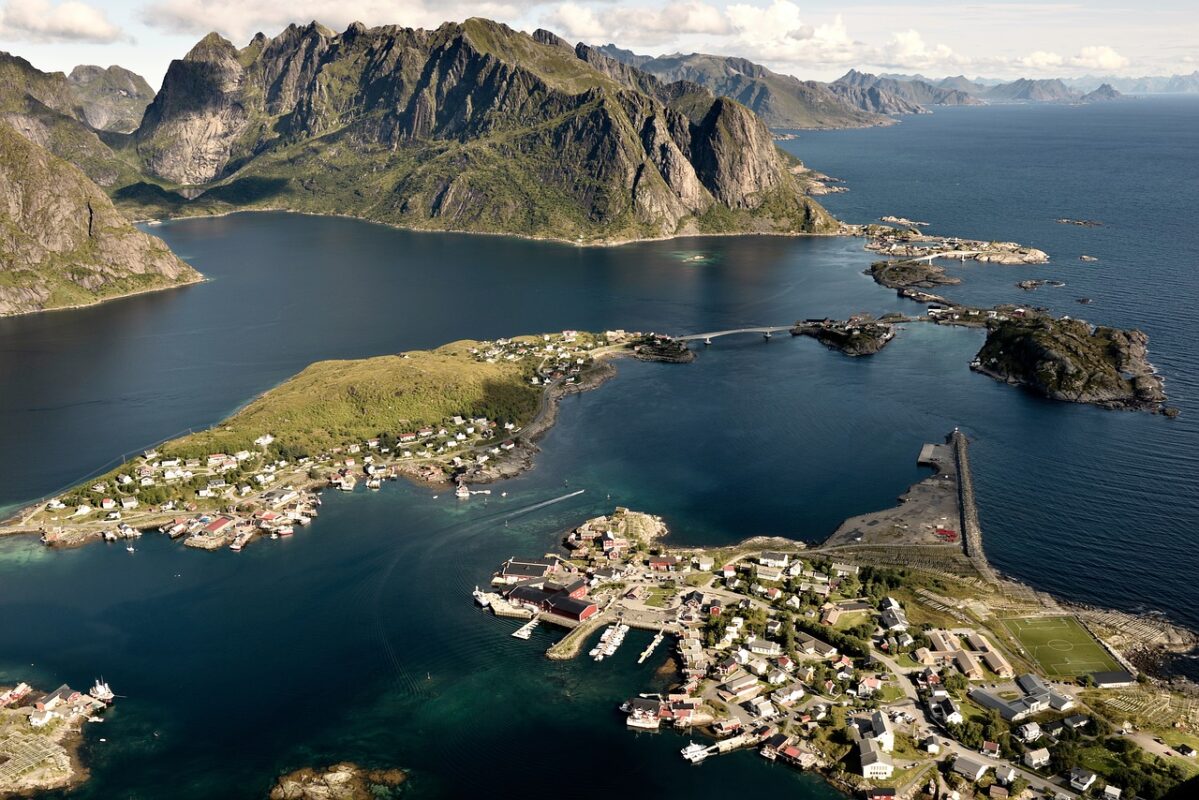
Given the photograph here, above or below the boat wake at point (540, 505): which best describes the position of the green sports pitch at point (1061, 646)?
below

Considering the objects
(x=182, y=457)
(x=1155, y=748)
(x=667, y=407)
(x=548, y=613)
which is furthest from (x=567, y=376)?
(x=1155, y=748)

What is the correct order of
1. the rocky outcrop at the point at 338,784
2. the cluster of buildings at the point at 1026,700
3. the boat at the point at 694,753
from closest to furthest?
the rocky outcrop at the point at 338,784, the boat at the point at 694,753, the cluster of buildings at the point at 1026,700

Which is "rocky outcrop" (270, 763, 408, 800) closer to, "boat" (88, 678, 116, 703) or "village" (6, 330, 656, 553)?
"boat" (88, 678, 116, 703)

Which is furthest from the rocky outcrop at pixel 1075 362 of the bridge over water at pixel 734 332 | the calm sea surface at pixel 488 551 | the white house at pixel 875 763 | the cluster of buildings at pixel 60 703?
the cluster of buildings at pixel 60 703

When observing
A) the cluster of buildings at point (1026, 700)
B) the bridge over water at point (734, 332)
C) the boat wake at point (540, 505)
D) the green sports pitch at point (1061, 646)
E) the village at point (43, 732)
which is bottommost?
the village at point (43, 732)

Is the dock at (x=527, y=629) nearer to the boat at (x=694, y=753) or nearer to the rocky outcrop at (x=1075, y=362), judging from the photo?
the boat at (x=694, y=753)

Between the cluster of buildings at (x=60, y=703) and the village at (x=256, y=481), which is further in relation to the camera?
the village at (x=256, y=481)
